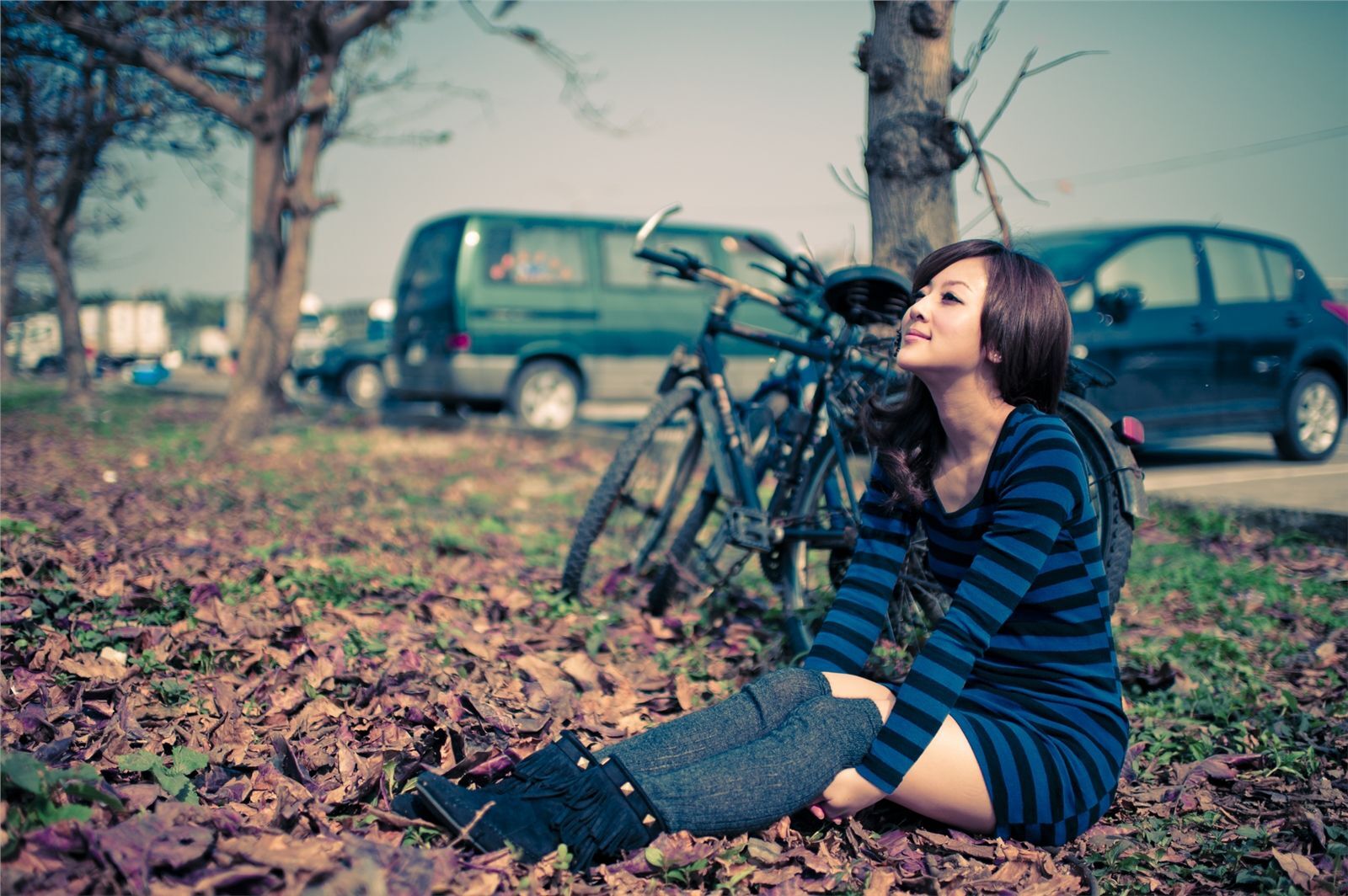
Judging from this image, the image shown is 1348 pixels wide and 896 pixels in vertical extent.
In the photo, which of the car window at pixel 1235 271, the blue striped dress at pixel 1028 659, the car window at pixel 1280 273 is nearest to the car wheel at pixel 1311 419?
the car window at pixel 1280 273

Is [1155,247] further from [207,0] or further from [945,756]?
[207,0]

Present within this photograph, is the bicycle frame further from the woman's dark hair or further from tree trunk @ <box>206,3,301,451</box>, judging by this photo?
tree trunk @ <box>206,3,301,451</box>

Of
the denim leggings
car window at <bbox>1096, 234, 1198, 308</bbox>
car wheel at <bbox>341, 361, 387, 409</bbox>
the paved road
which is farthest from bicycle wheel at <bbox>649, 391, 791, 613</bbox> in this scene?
car wheel at <bbox>341, 361, 387, 409</bbox>

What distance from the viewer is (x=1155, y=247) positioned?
7.70m

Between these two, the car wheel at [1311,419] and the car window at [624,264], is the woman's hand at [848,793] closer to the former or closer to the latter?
the car wheel at [1311,419]

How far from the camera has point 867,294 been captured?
3.40 m

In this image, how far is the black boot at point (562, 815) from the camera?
2.01 m

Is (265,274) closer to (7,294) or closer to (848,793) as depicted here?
(848,793)

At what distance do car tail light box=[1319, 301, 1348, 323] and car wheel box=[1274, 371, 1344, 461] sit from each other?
53 cm

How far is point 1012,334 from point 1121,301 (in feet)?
14.6

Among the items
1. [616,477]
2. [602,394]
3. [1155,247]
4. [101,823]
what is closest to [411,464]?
[602,394]

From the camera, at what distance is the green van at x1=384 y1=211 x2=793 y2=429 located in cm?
1121

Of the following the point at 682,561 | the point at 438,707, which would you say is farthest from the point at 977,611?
the point at 682,561

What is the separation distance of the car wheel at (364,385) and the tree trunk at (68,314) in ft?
12.4
